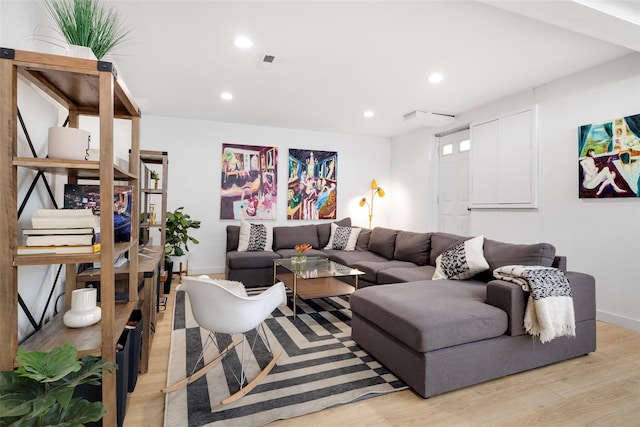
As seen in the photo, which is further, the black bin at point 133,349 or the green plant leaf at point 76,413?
the black bin at point 133,349

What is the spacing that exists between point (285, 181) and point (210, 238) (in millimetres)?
1529

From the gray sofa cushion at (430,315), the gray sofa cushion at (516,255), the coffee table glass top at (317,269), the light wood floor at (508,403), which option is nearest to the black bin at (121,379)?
the light wood floor at (508,403)

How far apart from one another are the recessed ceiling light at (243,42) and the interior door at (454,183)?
3346 millimetres

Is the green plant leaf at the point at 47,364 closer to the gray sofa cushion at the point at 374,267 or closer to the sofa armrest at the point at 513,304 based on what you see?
the sofa armrest at the point at 513,304

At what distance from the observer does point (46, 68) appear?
1.11 meters

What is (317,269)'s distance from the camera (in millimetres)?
3453

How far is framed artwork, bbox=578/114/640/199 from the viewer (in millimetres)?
2838

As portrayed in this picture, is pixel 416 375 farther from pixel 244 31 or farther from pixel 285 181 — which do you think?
pixel 285 181

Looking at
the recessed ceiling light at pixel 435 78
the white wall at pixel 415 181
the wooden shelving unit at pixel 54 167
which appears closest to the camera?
the wooden shelving unit at pixel 54 167

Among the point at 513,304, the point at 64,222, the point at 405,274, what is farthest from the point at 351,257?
the point at 64,222

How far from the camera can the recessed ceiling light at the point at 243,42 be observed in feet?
8.46

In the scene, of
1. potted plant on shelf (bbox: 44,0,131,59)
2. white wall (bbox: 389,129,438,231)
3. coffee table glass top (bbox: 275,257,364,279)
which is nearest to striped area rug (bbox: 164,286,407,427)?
coffee table glass top (bbox: 275,257,364,279)

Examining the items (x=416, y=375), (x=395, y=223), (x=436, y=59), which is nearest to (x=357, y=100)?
(x=436, y=59)

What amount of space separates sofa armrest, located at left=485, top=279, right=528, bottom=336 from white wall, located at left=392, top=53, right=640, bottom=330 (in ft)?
5.61
